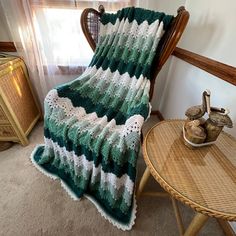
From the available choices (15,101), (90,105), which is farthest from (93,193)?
(15,101)

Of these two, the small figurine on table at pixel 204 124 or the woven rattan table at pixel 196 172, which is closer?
the woven rattan table at pixel 196 172

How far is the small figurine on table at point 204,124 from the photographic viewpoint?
650mm

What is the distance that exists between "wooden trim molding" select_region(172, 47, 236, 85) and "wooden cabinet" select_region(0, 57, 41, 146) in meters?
1.34

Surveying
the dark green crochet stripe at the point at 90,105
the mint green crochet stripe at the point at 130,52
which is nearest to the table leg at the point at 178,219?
the dark green crochet stripe at the point at 90,105

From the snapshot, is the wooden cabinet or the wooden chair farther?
the wooden cabinet

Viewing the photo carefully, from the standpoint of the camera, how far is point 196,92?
1.24 meters

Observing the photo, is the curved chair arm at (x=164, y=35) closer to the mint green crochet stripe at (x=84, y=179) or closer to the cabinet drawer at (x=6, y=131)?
the mint green crochet stripe at (x=84, y=179)

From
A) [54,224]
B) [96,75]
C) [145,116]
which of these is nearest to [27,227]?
[54,224]

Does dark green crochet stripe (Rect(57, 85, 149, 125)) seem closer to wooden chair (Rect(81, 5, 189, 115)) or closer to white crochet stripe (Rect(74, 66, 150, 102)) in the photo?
white crochet stripe (Rect(74, 66, 150, 102))

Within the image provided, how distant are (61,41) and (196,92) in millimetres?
1134

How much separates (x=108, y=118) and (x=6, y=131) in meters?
0.92

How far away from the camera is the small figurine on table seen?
25.6 inches

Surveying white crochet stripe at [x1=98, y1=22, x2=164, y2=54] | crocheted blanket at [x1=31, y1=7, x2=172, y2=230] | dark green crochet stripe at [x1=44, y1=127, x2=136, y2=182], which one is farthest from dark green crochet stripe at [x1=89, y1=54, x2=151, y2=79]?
dark green crochet stripe at [x1=44, y1=127, x2=136, y2=182]

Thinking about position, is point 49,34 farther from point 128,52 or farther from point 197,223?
point 197,223
